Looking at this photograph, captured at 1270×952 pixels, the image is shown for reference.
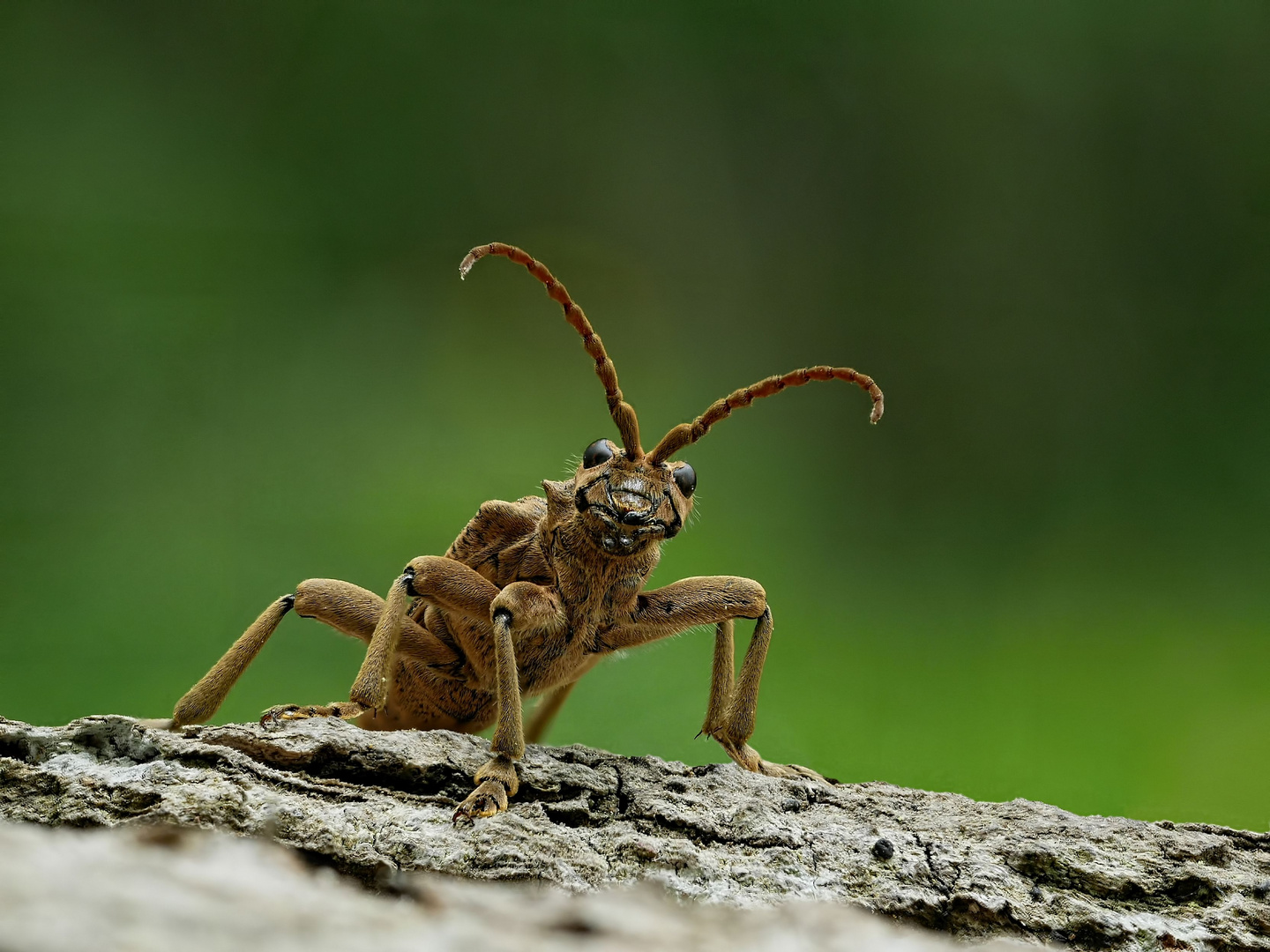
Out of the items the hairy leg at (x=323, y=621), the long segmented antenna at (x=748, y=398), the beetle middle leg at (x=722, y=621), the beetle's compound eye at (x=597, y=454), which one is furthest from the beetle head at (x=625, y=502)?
the hairy leg at (x=323, y=621)

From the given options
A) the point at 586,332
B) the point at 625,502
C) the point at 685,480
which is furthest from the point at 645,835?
the point at 586,332

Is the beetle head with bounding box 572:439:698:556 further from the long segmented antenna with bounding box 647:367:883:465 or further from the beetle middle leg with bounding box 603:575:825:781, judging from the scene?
the beetle middle leg with bounding box 603:575:825:781

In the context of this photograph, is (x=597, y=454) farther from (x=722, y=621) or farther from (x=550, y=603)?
(x=722, y=621)

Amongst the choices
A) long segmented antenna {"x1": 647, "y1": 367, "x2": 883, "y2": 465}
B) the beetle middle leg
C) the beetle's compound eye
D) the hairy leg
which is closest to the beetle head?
the beetle's compound eye

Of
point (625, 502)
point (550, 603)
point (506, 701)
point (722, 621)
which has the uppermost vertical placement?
point (625, 502)

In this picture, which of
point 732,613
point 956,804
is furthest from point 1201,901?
point 732,613

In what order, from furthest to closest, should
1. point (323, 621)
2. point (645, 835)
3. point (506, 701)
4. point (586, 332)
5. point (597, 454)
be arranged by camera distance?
point (323, 621) → point (597, 454) → point (586, 332) → point (506, 701) → point (645, 835)

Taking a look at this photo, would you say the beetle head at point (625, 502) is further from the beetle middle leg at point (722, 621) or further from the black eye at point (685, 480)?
the beetle middle leg at point (722, 621)

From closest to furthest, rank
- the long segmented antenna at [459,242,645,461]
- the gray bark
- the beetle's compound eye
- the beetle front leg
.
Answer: the gray bark → the beetle front leg → the long segmented antenna at [459,242,645,461] → the beetle's compound eye
